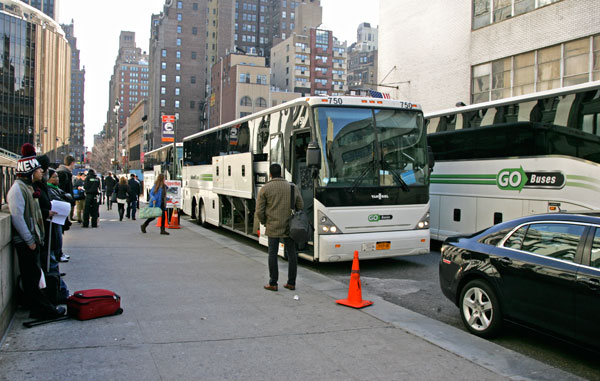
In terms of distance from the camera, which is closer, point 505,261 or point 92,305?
point 505,261

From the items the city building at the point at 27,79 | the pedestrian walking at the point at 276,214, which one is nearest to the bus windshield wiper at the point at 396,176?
the pedestrian walking at the point at 276,214

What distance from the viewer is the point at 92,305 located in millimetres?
5957

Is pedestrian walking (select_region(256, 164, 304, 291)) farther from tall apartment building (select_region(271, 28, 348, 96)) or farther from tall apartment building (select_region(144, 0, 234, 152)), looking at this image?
tall apartment building (select_region(271, 28, 348, 96))

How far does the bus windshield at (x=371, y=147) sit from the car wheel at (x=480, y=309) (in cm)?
385

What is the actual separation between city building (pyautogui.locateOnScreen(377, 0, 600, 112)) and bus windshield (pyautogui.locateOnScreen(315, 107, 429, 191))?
13070mm

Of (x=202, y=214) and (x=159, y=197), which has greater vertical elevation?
(x=159, y=197)

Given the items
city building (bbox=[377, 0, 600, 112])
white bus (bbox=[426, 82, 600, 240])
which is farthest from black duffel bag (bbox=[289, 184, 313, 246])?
city building (bbox=[377, 0, 600, 112])

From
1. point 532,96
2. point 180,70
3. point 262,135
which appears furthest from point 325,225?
point 180,70

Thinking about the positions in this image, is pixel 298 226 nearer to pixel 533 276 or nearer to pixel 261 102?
pixel 533 276

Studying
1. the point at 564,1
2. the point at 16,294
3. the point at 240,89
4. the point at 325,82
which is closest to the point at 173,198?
the point at 16,294

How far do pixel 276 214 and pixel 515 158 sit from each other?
6.16 m

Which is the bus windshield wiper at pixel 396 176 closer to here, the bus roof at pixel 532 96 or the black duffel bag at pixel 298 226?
the black duffel bag at pixel 298 226

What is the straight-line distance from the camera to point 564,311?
4.84 meters

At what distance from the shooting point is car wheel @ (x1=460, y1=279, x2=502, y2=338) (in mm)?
5633
